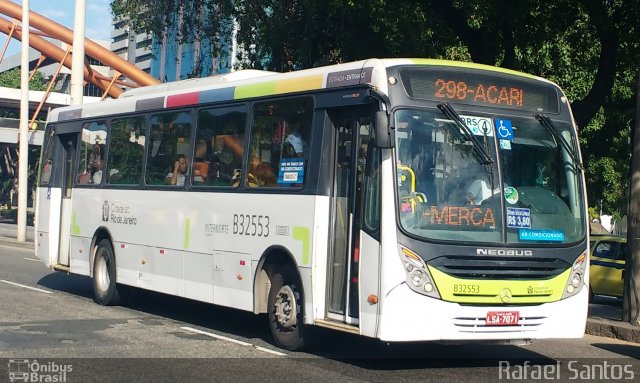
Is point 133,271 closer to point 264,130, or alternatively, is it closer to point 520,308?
point 264,130

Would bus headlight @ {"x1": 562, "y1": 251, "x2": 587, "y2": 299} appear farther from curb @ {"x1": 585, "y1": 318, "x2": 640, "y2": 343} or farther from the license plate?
curb @ {"x1": 585, "y1": 318, "x2": 640, "y2": 343}

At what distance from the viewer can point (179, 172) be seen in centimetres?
1389

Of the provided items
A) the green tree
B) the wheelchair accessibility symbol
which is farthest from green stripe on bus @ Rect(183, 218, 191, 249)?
the green tree

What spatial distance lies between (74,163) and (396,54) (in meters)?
8.67

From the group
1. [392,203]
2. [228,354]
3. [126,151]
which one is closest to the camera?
[392,203]

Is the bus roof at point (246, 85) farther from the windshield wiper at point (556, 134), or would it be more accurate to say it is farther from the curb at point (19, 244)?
the curb at point (19, 244)

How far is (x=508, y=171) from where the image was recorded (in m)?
10.3

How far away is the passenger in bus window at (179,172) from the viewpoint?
45.1ft

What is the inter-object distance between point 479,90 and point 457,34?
1065 centimetres

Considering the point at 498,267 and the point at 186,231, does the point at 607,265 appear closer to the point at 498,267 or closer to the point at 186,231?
the point at 186,231

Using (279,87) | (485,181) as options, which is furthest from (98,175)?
(485,181)

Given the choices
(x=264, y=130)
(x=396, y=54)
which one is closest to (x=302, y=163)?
(x=264, y=130)

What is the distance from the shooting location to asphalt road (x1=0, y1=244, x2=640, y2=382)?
9688 millimetres

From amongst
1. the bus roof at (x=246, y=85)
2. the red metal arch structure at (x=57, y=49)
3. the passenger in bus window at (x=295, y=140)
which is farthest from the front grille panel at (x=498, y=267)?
the red metal arch structure at (x=57, y=49)
